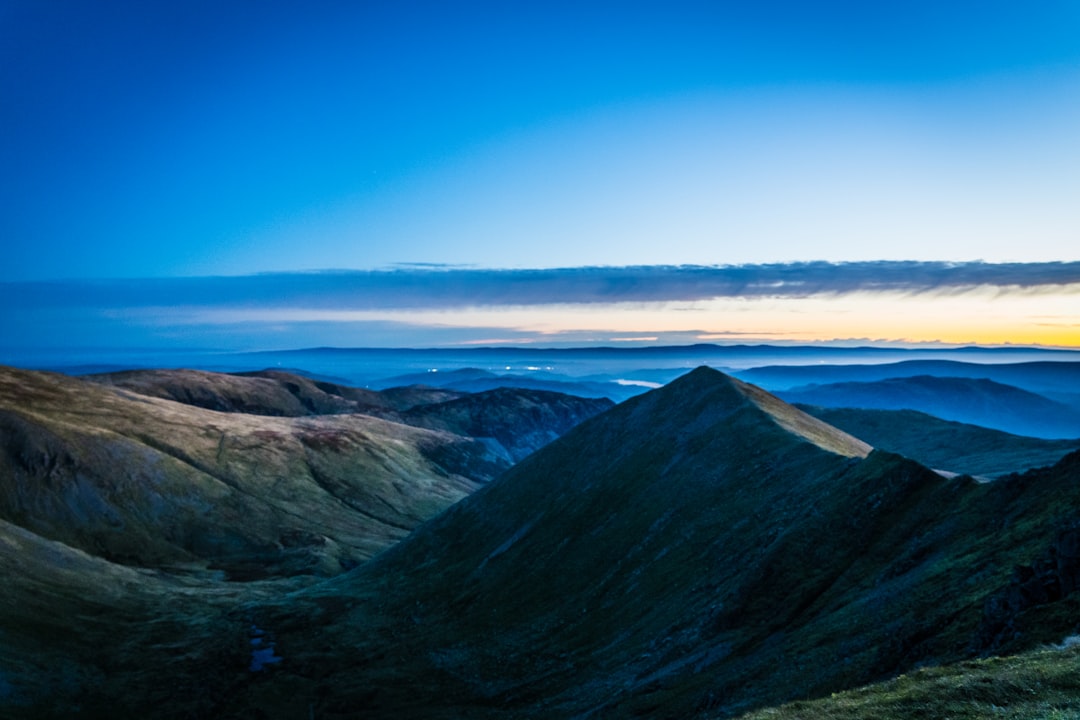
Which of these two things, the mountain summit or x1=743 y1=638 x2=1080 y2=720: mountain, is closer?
x1=743 y1=638 x2=1080 y2=720: mountain

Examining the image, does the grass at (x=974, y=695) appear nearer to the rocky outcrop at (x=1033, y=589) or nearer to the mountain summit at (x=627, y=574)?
the rocky outcrop at (x=1033, y=589)

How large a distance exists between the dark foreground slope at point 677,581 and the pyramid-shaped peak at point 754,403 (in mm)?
637

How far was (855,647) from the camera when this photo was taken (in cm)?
4722

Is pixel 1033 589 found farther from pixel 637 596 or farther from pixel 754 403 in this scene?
pixel 754 403

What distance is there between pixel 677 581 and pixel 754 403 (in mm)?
47771

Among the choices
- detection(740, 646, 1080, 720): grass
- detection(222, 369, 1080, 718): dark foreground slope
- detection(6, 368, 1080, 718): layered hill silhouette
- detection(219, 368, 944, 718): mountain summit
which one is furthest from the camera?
detection(219, 368, 944, 718): mountain summit

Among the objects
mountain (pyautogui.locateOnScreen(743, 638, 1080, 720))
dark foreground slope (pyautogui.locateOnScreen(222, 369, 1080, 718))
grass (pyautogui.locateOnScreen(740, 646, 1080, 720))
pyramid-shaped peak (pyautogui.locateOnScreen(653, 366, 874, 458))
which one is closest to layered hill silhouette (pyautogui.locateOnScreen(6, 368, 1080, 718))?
dark foreground slope (pyautogui.locateOnScreen(222, 369, 1080, 718))

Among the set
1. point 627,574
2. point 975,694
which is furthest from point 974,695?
point 627,574

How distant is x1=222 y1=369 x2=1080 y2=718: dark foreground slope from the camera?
50625mm

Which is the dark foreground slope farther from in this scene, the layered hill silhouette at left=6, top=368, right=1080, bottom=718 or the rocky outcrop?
the rocky outcrop

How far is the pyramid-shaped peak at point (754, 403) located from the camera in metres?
111

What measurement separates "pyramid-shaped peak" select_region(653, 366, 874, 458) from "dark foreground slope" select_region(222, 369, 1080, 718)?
2.09ft

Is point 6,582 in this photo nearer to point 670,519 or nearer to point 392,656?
point 392,656

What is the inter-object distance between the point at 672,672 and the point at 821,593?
14.9 meters
